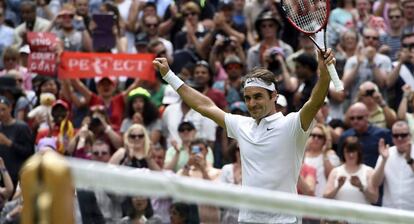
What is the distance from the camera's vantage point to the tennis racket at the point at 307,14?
8828mm

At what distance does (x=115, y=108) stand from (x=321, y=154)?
3.36 m

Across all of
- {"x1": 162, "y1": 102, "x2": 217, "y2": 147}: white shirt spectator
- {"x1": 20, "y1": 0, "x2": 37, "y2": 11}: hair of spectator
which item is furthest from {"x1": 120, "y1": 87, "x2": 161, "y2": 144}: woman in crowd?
{"x1": 20, "y1": 0, "x2": 37, "y2": 11}: hair of spectator

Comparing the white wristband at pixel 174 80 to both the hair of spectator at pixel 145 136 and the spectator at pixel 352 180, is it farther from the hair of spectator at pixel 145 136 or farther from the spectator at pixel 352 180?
the hair of spectator at pixel 145 136

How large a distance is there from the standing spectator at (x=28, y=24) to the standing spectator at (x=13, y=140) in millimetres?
3654

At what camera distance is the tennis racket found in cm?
883

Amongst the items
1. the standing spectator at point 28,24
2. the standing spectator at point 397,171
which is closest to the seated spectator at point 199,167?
the standing spectator at point 397,171

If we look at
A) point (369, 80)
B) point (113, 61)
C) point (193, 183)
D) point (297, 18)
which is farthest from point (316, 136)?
point (193, 183)

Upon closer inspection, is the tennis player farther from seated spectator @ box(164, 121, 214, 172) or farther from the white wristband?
seated spectator @ box(164, 121, 214, 172)

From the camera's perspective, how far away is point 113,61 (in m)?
16.3

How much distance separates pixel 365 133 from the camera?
46.5 feet

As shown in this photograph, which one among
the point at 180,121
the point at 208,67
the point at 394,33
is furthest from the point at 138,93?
the point at 394,33

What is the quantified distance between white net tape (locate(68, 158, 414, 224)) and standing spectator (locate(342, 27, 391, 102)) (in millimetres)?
9235

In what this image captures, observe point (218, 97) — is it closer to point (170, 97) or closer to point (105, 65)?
point (170, 97)

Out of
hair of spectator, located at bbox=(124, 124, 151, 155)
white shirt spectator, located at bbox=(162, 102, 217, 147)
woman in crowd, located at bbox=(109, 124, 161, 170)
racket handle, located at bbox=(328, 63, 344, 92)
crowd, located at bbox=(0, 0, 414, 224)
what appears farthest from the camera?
white shirt spectator, located at bbox=(162, 102, 217, 147)
